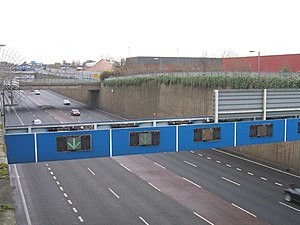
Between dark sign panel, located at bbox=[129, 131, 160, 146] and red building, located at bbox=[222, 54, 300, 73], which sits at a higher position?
red building, located at bbox=[222, 54, 300, 73]

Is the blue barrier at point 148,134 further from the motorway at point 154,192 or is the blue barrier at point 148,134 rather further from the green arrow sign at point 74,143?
the motorway at point 154,192

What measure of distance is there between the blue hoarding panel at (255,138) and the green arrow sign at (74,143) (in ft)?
26.9

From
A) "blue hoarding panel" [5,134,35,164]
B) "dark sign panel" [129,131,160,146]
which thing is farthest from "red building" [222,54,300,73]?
"blue hoarding panel" [5,134,35,164]

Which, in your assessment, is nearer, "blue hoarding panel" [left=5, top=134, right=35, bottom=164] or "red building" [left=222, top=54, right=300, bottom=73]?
"blue hoarding panel" [left=5, top=134, right=35, bottom=164]

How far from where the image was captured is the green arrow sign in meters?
16.3

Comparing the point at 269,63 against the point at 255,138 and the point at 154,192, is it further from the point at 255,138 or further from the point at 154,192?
the point at 255,138

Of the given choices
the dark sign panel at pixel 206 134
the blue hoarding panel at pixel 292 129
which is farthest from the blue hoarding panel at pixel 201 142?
the blue hoarding panel at pixel 292 129

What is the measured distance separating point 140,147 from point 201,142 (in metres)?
Result: 3.19

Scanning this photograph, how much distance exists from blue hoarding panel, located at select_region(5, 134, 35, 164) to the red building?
1350 inches

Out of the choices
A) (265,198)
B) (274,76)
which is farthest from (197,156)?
(265,198)

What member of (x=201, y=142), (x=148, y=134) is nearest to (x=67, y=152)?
(x=148, y=134)

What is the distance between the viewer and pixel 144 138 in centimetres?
1755

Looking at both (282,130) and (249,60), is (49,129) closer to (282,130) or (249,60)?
(282,130)

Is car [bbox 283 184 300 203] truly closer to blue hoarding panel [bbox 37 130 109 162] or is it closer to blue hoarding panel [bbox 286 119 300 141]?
blue hoarding panel [bbox 286 119 300 141]
